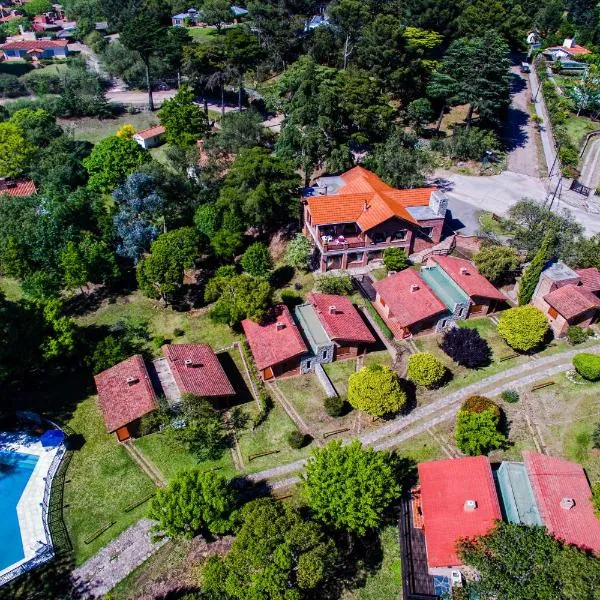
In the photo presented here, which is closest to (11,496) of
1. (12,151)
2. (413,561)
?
(413,561)

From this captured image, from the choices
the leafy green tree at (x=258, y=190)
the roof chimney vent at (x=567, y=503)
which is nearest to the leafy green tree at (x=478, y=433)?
the roof chimney vent at (x=567, y=503)

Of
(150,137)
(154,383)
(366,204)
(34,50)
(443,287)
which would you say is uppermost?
(366,204)

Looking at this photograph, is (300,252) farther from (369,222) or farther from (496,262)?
(496,262)

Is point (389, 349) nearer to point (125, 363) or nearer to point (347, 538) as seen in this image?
point (347, 538)

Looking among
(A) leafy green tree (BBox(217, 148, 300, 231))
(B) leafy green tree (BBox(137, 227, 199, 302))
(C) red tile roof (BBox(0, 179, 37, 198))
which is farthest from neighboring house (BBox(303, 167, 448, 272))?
(C) red tile roof (BBox(0, 179, 37, 198))

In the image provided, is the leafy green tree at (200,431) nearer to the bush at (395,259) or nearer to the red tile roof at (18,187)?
the bush at (395,259)
